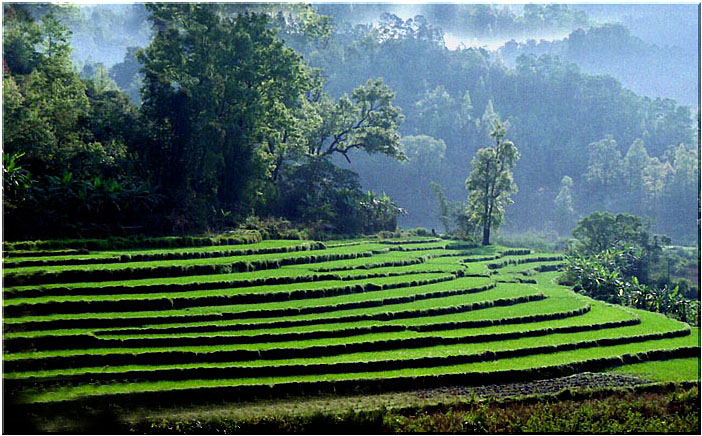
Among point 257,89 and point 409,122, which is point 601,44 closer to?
point 409,122

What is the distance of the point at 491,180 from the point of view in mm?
29750

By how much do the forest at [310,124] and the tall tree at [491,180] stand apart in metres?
0.84

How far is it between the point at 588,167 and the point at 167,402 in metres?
48.5

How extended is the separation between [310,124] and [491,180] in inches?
294

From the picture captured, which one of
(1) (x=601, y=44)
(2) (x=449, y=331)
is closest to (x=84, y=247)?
(2) (x=449, y=331)

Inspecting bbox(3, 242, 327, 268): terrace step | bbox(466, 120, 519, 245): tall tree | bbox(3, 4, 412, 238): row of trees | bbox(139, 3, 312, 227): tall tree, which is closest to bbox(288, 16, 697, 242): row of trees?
bbox(466, 120, 519, 245): tall tree

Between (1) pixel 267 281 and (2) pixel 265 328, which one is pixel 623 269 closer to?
(1) pixel 267 281

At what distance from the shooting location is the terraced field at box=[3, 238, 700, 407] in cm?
1160

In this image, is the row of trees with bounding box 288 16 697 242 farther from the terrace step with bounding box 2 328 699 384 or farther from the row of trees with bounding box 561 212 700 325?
the terrace step with bounding box 2 328 699 384

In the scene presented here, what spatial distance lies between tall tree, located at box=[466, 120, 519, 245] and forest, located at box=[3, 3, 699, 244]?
2.77 feet

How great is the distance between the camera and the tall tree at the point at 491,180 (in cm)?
2955

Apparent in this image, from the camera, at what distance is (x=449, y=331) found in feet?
49.4

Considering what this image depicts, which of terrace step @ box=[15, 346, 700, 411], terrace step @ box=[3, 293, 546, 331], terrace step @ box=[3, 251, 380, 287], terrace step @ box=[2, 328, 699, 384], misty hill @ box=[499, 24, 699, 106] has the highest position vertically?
misty hill @ box=[499, 24, 699, 106]

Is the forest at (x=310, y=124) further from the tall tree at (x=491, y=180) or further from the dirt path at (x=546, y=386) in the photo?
the dirt path at (x=546, y=386)
